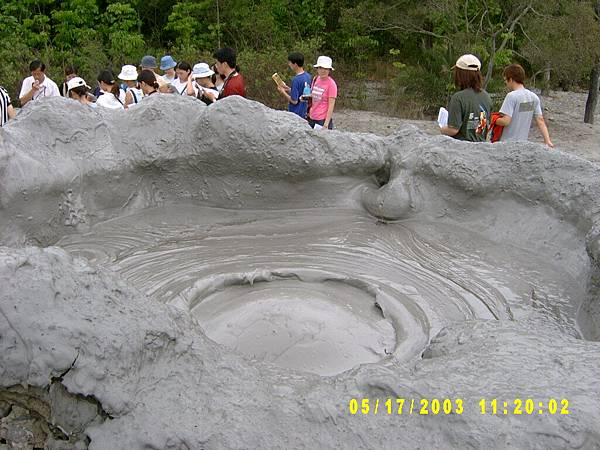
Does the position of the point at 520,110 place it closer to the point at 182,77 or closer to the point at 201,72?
the point at 201,72

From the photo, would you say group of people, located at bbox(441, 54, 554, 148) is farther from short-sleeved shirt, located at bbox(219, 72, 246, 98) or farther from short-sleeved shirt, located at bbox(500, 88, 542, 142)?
short-sleeved shirt, located at bbox(219, 72, 246, 98)

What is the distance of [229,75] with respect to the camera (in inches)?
181

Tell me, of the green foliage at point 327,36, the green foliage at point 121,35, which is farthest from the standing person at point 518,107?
the green foliage at point 121,35

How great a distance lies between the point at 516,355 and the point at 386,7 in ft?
32.4

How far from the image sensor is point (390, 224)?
355cm

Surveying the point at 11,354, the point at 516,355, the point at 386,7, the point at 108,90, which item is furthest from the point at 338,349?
the point at 386,7

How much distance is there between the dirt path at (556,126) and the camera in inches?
342

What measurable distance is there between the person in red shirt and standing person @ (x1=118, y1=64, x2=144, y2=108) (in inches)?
25.3

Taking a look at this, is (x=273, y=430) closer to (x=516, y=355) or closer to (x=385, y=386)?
(x=385, y=386)

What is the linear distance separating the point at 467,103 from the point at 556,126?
6632mm

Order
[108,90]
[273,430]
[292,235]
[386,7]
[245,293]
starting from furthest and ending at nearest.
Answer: [386,7] → [108,90] → [292,235] → [245,293] → [273,430]

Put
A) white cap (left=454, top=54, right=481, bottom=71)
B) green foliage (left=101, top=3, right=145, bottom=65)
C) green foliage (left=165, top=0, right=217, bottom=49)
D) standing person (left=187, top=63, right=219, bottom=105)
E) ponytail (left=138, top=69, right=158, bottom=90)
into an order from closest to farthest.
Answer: white cap (left=454, top=54, right=481, bottom=71), ponytail (left=138, top=69, right=158, bottom=90), standing person (left=187, top=63, right=219, bottom=105), green foliage (left=101, top=3, right=145, bottom=65), green foliage (left=165, top=0, right=217, bottom=49)

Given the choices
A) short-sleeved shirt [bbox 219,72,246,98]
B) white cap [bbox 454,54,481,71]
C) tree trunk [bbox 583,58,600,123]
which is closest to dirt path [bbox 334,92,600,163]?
tree trunk [bbox 583,58,600,123]

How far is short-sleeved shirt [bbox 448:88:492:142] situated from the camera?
4.02 metres
